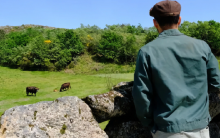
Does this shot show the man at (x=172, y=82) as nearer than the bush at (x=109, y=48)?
Yes

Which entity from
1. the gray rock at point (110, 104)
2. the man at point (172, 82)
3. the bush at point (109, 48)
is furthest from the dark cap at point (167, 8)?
the bush at point (109, 48)

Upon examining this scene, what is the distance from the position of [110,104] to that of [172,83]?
→ 1.62 m

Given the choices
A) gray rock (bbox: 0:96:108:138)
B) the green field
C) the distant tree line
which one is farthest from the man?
the distant tree line

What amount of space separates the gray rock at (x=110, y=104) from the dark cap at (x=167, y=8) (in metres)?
1.82

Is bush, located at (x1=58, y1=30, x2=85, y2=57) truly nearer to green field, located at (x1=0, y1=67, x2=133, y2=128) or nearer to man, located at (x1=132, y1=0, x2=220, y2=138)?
green field, located at (x1=0, y1=67, x2=133, y2=128)

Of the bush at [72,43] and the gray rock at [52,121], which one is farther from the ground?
the bush at [72,43]

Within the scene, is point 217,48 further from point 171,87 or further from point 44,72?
point 171,87

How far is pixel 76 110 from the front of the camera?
3338 millimetres

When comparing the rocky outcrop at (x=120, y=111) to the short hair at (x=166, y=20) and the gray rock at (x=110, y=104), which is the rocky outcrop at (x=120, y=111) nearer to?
the gray rock at (x=110, y=104)

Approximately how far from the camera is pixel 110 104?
3664mm

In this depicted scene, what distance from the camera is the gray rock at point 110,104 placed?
141 inches

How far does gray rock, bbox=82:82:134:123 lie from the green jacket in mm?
1248

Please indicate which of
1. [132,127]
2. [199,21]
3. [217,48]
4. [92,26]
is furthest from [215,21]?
[132,127]

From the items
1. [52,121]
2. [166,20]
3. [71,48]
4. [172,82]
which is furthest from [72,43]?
[172,82]
